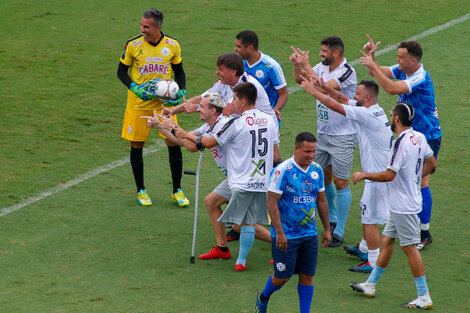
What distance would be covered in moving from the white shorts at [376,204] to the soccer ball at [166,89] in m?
2.89

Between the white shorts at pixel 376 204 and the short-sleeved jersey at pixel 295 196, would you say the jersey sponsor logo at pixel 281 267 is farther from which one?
the white shorts at pixel 376 204

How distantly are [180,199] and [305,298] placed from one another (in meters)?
3.53

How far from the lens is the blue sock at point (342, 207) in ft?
28.0

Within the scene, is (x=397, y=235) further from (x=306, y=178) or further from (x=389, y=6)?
(x=389, y=6)

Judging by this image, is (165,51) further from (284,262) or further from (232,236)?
(284,262)

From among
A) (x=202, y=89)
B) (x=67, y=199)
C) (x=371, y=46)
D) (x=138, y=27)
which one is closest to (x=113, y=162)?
(x=67, y=199)

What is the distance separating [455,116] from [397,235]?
670 cm

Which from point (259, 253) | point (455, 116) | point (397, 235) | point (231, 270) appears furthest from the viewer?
point (455, 116)

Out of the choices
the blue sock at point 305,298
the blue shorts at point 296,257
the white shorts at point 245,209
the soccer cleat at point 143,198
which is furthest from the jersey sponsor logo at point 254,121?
the soccer cleat at point 143,198

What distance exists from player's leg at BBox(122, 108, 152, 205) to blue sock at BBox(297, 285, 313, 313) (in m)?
3.62

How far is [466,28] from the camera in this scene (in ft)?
60.5

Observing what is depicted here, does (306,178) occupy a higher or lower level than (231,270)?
higher

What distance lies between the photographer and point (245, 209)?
7660 millimetres

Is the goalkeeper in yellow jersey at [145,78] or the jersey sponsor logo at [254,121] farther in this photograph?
the goalkeeper in yellow jersey at [145,78]
